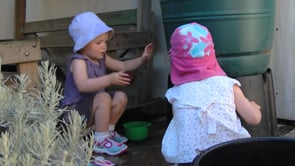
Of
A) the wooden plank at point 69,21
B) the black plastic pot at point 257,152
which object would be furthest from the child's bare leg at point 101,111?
the black plastic pot at point 257,152

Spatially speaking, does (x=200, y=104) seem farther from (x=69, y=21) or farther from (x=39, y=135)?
(x=69, y=21)

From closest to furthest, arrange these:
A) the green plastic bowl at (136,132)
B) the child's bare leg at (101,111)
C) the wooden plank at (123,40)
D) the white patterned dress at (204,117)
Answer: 1. the white patterned dress at (204,117)
2. the child's bare leg at (101,111)
3. the green plastic bowl at (136,132)
4. the wooden plank at (123,40)

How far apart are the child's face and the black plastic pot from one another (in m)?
1.42

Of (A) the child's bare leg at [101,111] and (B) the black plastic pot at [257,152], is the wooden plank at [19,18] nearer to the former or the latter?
(A) the child's bare leg at [101,111]

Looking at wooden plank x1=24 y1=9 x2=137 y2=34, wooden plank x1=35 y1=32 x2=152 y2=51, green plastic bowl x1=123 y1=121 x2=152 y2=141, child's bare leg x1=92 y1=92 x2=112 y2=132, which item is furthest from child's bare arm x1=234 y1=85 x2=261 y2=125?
wooden plank x1=24 y1=9 x2=137 y2=34

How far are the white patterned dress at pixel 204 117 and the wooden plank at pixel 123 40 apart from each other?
142cm

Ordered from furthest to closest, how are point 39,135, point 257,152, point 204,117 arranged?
point 204,117 → point 257,152 → point 39,135

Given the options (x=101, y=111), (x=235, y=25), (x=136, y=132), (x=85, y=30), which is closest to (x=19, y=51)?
(x=85, y=30)

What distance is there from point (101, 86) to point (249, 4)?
914 mm

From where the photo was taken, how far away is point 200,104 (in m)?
1.66

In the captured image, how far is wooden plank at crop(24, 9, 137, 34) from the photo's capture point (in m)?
3.44

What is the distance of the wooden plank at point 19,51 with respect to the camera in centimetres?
211

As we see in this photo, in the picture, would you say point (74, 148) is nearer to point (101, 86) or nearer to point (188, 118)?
point (188, 118)

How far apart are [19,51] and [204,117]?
1.03m
